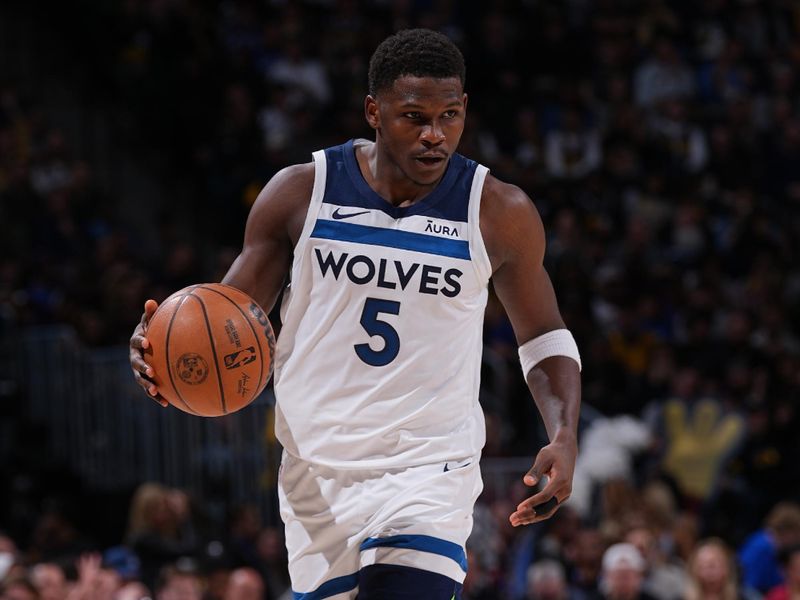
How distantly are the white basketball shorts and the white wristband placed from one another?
410mm

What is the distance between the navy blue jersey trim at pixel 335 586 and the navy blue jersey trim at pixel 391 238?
1.02 metres

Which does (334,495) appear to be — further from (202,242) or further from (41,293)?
(202,242)

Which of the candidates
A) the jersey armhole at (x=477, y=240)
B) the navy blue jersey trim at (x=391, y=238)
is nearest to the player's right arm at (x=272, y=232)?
the navy blue jersey trim at (x=391, y=238)

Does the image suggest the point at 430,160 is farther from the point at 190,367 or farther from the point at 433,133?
the point at 190,367

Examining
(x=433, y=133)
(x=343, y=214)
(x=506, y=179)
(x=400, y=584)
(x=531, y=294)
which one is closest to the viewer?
(x=400, y=584)

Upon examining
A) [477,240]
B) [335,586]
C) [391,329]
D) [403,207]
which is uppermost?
[403,207]

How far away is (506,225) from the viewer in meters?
4.54

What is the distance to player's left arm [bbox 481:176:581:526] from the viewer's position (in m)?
4.53

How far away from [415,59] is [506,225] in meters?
0.60

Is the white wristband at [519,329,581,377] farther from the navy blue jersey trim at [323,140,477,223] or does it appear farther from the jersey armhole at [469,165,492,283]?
the navy blue jersey trim at [323,140,477,223]

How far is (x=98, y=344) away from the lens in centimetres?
1198

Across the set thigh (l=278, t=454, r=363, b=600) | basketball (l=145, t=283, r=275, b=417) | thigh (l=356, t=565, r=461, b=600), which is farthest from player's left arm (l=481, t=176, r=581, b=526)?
basketball (l=145, t=283, r=275, b=417)

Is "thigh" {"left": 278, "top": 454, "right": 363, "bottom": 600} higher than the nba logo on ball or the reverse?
the reverse

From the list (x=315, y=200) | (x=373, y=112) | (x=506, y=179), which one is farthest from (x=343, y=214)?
(x=506, y=179)
